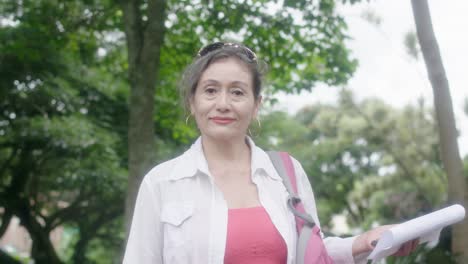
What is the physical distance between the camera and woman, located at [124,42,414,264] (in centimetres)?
202

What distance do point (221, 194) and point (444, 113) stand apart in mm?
3409

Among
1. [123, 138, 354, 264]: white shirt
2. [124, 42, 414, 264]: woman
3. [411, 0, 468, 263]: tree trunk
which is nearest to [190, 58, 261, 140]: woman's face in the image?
[124, 42, 414, 264]: woman

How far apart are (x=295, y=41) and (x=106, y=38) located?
154 inches

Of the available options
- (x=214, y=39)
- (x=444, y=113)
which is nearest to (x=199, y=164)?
(x=444, y=113)

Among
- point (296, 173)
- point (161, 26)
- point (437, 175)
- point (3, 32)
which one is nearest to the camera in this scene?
point (296, 173)

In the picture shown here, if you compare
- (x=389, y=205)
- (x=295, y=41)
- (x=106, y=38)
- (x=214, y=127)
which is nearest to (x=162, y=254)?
(x=214, y=127)

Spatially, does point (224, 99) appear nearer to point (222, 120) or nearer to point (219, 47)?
point (222, 120)

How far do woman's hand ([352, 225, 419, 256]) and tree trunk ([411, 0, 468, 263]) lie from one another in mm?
3092

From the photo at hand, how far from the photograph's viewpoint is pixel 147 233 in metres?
2.07

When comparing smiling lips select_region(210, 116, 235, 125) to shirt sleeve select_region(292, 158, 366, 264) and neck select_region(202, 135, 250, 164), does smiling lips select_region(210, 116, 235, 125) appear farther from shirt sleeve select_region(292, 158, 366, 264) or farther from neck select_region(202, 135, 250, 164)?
shirt sleeve select_region(292, 158, 366, 264)

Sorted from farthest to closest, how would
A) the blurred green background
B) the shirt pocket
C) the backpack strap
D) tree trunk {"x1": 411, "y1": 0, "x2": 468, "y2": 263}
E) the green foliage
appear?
1. the green foliage
2. the blurred green background
3. tree trunk {"x1": 411, "y1": 0, "x2": 468, "y2": 263}
4. the backpack strap
5. the shirt pocket

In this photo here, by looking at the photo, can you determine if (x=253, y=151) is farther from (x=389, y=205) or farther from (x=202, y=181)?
(x=389, y=205)

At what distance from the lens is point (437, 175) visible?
1695 centimetres

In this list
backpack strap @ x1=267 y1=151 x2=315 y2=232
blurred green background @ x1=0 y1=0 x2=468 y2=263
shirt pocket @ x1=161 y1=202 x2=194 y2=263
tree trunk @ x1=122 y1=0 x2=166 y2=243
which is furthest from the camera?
blurred green background @ x1=0 y1=0 x2=468 y2=263
